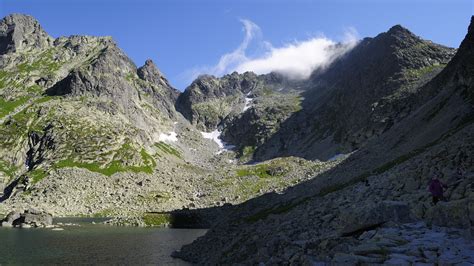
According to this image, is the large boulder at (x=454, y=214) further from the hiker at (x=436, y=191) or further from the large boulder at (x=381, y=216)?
the hiker at (x=436, y=191)

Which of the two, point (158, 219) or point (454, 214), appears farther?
point (158, 219)

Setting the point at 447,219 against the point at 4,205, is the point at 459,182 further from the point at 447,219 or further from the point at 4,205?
the point at 4,205

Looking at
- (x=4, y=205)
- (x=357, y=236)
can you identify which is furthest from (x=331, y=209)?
(x=4, y=205)

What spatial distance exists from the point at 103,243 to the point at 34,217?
54649 millimetres

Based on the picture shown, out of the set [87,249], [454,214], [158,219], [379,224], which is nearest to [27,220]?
[158,219]

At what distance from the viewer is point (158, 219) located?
462ft

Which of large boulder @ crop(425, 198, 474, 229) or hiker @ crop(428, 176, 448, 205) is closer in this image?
large boulder @ crop(425, 198, 474, 229)

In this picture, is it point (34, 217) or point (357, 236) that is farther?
point (34, 217)

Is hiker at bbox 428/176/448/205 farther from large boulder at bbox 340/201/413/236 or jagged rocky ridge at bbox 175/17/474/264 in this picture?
large boulder at bbox 340/201/413/236

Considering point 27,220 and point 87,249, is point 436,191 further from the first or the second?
point 27,220

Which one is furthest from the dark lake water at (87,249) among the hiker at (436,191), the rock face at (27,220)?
the hiker at (436,191)

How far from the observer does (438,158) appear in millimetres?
45156

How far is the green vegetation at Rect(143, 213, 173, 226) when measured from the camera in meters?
138

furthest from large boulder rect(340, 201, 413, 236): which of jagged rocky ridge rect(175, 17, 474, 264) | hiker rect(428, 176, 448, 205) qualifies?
hiker rect(428, 176, 448, 205)
